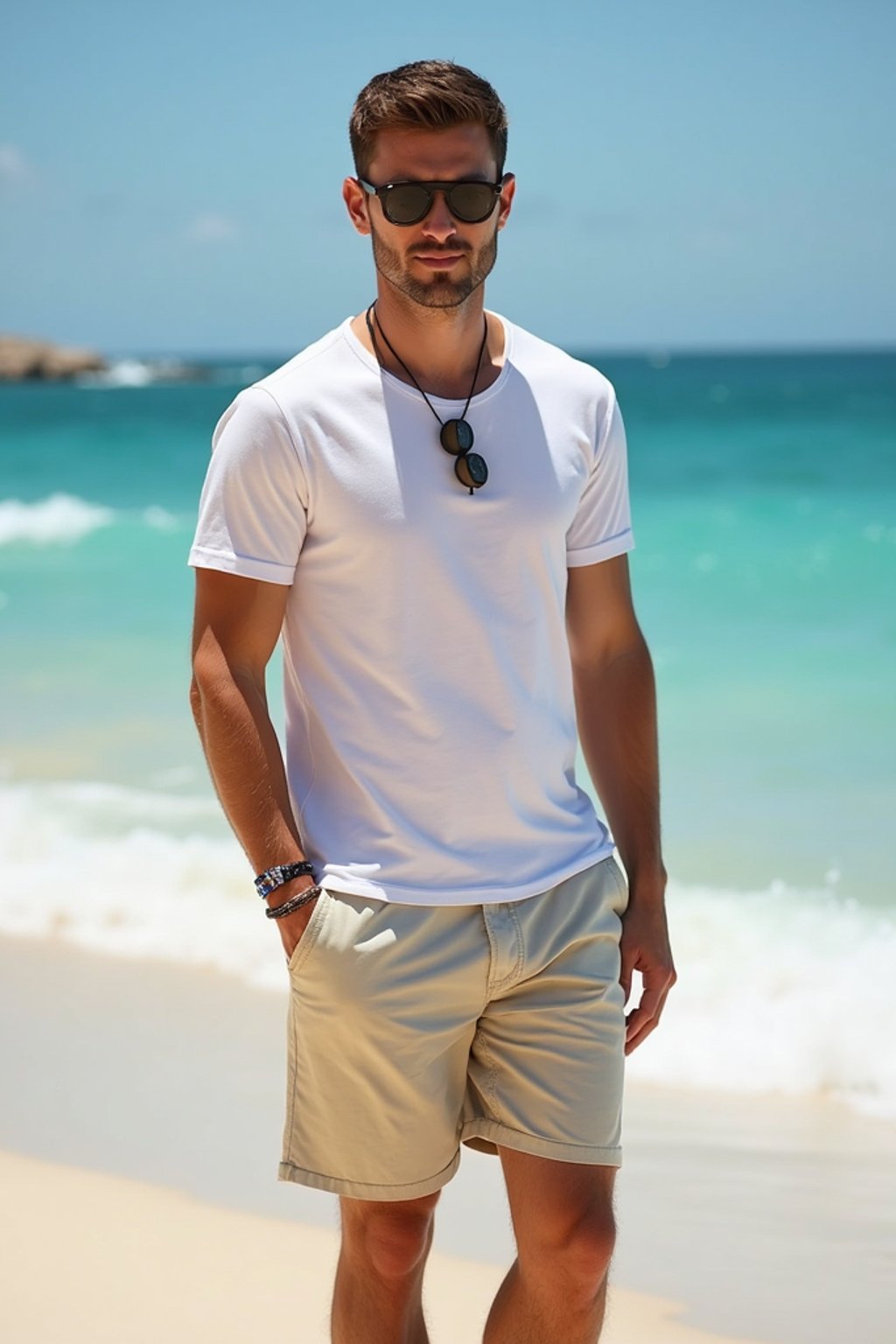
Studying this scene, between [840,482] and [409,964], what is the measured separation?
64.5ft

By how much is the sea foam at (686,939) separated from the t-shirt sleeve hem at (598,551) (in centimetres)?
209

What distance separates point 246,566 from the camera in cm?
208

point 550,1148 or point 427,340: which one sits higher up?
point 427,340

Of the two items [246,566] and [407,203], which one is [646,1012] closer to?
[246,566]

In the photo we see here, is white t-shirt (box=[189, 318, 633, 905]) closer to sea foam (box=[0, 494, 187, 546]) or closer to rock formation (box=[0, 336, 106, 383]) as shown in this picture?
sea foam (box=[0, 494, 187, 546])

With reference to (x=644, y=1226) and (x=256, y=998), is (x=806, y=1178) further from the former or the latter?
(x=256, y=998)

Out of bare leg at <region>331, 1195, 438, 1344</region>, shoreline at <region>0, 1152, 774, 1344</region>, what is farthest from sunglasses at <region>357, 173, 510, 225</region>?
shoreline at <region>0, 1152, 774, 1344</region>

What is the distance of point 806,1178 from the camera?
11.8 feet

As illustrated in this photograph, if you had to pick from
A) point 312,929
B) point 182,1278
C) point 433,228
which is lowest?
point 182,1278

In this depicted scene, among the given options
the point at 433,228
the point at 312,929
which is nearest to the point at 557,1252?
the point at 312,929

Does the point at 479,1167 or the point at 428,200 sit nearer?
the point at 428,200

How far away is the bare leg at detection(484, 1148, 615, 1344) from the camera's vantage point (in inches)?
82.0

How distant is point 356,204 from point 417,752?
77 centimetres

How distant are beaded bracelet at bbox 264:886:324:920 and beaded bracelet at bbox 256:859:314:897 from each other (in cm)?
2
